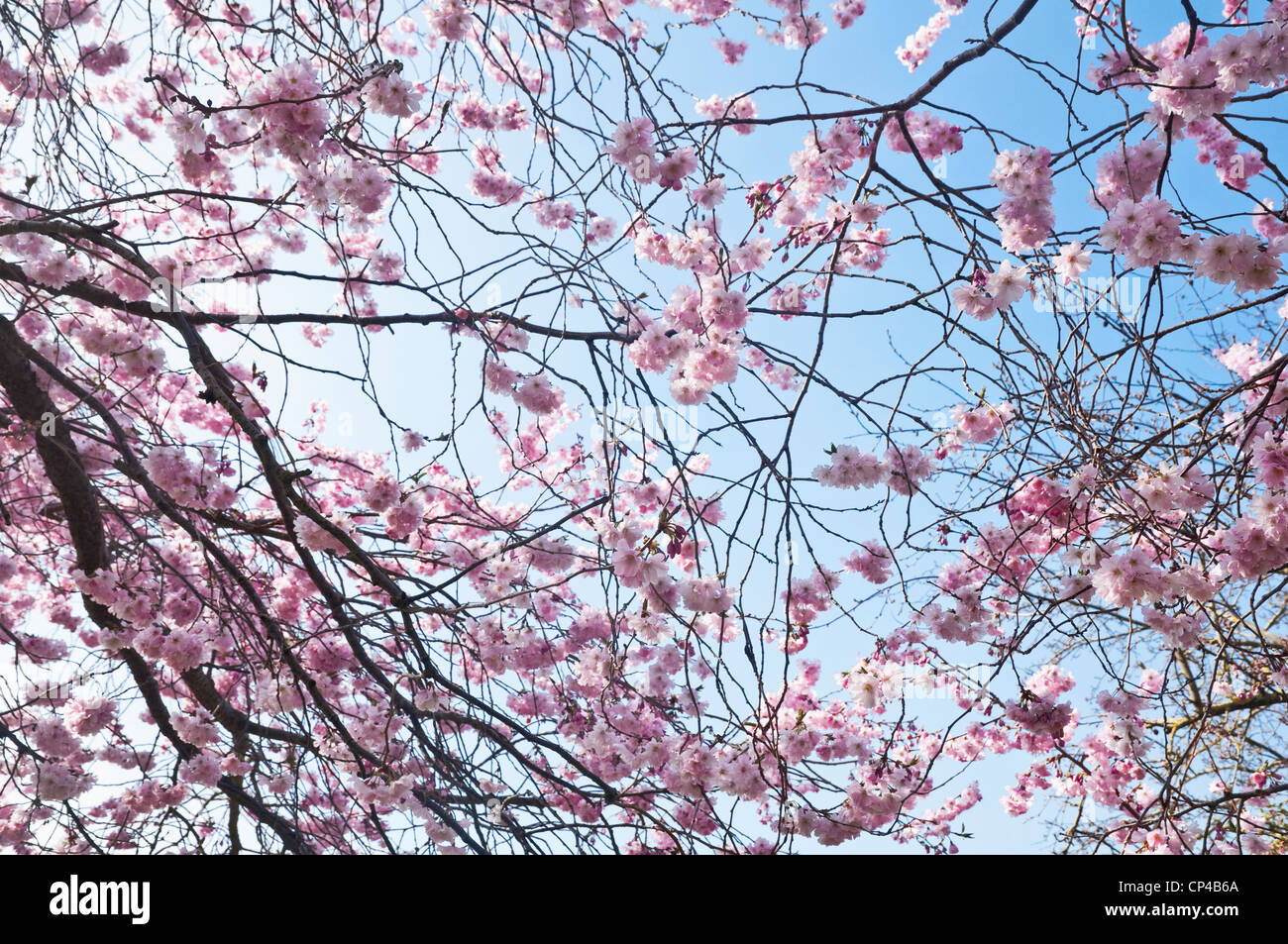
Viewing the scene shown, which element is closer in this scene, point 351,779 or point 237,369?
point 351,779

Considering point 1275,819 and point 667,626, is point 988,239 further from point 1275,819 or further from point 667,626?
point 1275,819

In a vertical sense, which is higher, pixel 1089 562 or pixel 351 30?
pixel 351 30

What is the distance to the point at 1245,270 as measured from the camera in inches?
75.7

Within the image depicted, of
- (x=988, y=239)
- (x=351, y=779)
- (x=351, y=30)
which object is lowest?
(x=351, y=779)

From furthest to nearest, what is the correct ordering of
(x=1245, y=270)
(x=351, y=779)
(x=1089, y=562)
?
(x=351, y=779), (x=1089, y=562), (x=1245, y=270)

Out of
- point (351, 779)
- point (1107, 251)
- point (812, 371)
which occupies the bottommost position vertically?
point (351, 779)

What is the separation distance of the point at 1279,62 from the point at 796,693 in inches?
144

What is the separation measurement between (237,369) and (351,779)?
99.0 inches

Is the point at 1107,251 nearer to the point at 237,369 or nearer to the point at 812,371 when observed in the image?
the point at 812,371

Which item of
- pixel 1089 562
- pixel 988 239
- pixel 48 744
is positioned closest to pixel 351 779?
pixel 48 744

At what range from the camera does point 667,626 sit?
2.39m
